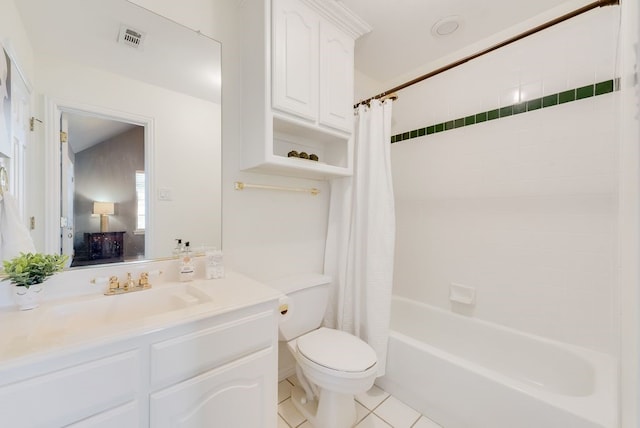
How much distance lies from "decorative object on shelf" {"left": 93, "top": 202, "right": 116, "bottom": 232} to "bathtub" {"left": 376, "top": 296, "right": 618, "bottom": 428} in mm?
1660

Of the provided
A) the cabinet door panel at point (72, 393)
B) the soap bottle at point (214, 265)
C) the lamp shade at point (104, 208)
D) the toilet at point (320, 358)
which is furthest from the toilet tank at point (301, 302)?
the lamp shade at point (104, 208)

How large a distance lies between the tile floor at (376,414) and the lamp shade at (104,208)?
1405 millimetres

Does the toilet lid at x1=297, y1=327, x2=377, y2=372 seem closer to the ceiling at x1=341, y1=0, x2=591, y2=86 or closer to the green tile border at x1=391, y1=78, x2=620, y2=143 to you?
the green tile border at x1=391, y1=78, x2=620, y2=143

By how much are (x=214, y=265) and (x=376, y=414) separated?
4.16ft

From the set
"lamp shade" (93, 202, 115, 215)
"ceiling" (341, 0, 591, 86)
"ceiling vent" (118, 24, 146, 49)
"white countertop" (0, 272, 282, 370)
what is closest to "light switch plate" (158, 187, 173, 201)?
"lamp shade" (93, 202, 115, 215)

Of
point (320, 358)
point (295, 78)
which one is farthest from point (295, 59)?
point (320, 358)

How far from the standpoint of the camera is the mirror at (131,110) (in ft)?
3.25

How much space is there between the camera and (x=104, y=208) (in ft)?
3.61

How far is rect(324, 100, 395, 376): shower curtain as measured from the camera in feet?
5.44

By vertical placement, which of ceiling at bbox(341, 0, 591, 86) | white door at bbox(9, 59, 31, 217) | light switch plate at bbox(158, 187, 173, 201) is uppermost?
ceiling at bbox(341, 0, 591, 86)

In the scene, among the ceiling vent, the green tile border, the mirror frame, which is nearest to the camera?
the mirror frame

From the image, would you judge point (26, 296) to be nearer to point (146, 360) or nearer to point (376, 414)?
point (146, 360)

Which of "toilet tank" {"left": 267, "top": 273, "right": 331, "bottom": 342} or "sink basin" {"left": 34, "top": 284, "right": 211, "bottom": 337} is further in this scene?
"toilet tank" {"left": 267, "top": 273, "right": 331, "bottom": 342}

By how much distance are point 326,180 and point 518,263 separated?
4.64 feet
